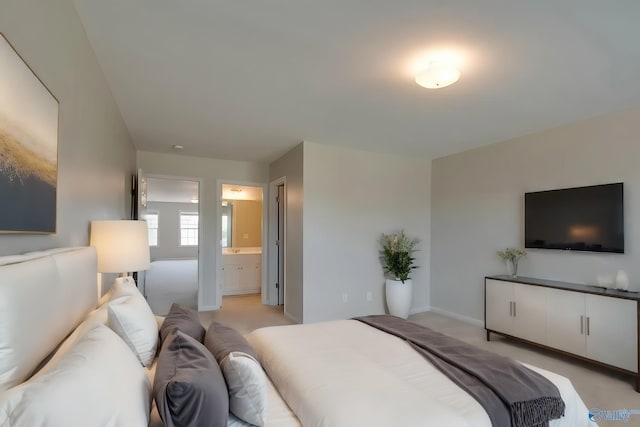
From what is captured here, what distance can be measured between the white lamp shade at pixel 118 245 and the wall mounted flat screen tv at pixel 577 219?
407cm

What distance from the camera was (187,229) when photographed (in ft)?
39.7

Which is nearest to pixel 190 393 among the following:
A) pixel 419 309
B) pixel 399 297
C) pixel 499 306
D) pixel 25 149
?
pixel 25 149

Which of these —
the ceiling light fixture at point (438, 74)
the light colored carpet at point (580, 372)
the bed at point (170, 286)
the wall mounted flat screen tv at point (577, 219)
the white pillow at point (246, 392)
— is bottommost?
the bed at point (170, 286)

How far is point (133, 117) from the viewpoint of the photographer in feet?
11.1

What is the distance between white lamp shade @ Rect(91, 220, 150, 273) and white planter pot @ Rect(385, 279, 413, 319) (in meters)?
3.27

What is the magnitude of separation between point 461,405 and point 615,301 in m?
2.45

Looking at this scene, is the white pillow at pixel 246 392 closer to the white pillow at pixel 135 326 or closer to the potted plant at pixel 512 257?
the white pillow at pixel 135 326

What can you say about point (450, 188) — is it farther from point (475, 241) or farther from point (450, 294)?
point (450, 294)

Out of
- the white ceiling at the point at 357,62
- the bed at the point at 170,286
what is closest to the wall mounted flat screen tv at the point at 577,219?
the white ceiling at the point at 357,62

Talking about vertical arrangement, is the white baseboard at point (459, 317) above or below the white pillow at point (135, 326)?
below

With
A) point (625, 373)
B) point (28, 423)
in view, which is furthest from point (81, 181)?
point (625, 373)

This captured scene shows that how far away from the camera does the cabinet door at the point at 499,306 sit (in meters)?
3.64

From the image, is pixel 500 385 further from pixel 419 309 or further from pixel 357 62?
pixel 419 309

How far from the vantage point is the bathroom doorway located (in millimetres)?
6137
